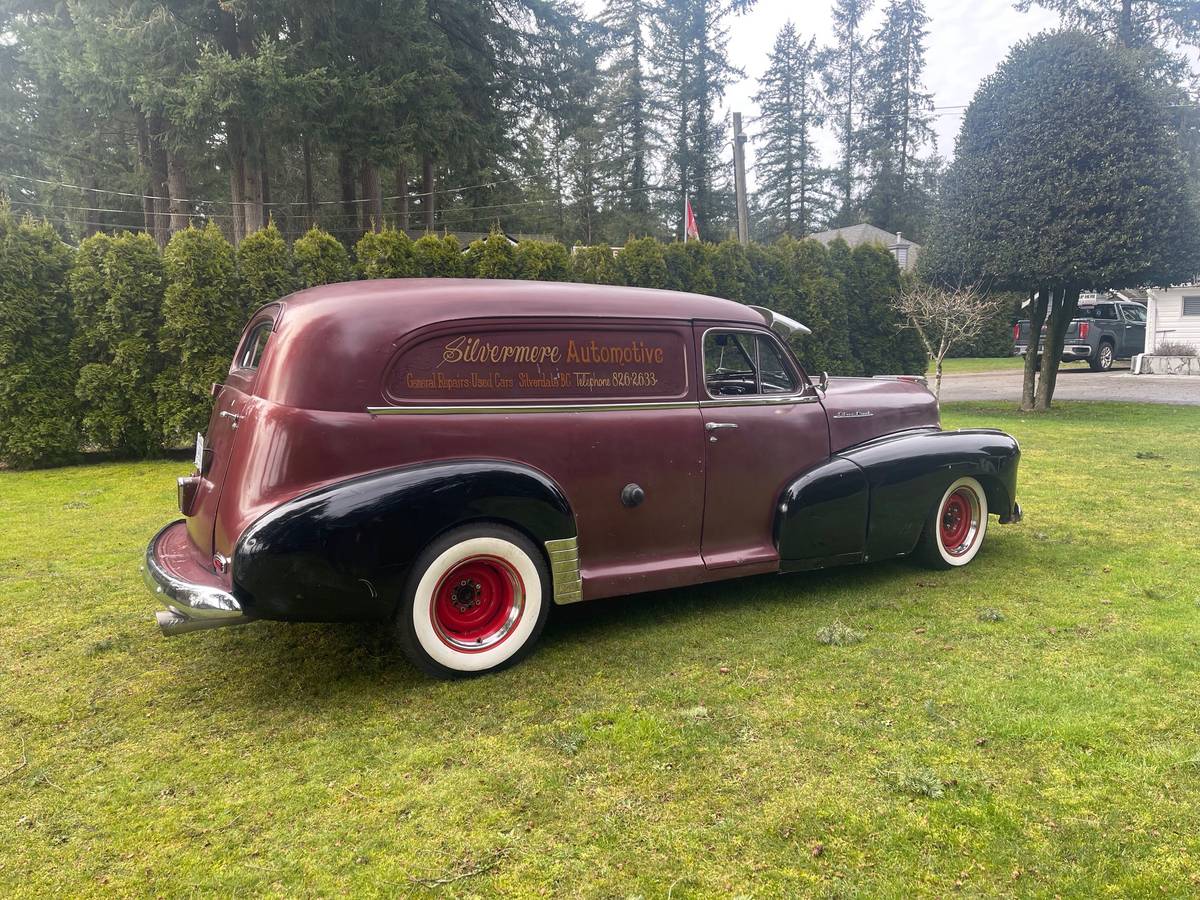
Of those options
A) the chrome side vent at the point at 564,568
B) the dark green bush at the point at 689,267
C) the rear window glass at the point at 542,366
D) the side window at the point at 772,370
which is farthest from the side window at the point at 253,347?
the dark green bush at the point at 689,267

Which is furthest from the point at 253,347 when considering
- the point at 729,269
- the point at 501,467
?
the point at 729,269

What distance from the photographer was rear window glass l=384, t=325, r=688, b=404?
354cm

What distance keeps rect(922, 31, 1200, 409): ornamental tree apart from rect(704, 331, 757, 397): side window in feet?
36.1

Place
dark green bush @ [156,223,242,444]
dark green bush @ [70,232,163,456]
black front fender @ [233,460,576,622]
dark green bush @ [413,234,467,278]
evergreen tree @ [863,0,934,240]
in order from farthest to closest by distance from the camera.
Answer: evergreen tree @ [863,0,934,240] < dark green bush @ [413,234,467,278] < dark green bush @ [156,223,242,444] < dark green bush @ [70,232,163,456] < black front fender @ [233,460,576,622]

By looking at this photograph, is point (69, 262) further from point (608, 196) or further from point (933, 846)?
point (608, 196)

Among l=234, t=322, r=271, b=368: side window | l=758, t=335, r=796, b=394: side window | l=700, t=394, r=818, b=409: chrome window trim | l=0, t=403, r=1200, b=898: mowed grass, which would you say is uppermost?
l=234, t=322, r=271, b=368: side window

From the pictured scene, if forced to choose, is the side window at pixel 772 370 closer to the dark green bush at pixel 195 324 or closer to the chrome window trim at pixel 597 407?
the chrome window trim at pixel 597 407

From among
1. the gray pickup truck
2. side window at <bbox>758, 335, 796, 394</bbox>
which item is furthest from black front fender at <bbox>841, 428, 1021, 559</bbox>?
the gray pickup truck

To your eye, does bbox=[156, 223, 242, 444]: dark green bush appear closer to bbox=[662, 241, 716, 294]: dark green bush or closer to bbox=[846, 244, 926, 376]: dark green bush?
bbox=[662, 241, 716, 294]: dark green bush

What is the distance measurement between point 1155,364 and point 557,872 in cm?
2603

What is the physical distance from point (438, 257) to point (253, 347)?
21.0ft

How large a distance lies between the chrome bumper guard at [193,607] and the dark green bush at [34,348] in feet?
25.1

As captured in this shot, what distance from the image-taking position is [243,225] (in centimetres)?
1859

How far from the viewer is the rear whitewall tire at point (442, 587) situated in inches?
133
